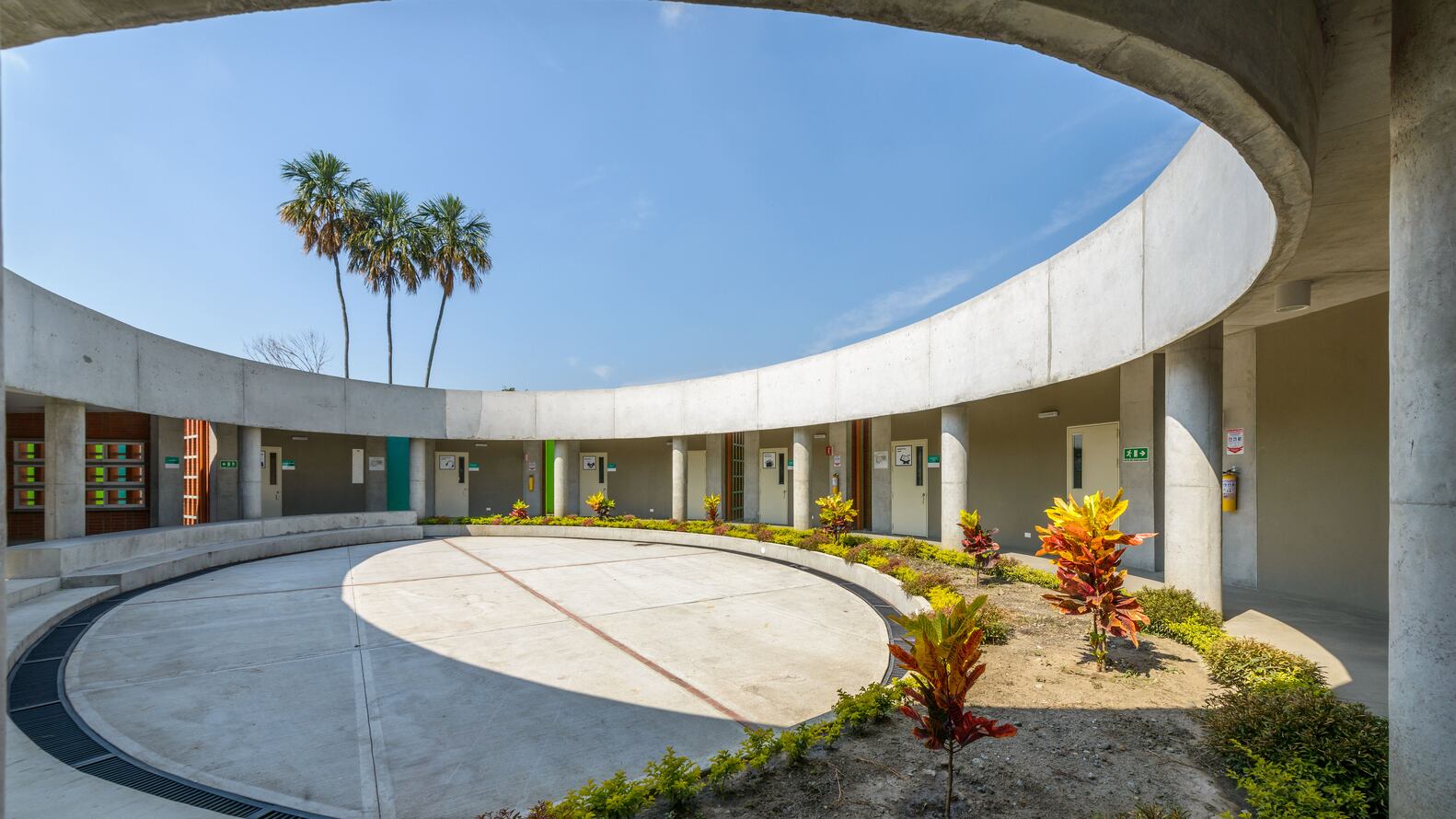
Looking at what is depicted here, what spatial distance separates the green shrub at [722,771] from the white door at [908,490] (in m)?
12.3

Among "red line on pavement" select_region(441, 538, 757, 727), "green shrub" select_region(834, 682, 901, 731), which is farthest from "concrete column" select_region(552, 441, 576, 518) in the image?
"green shrub" select_region(834, 682, 901, 731)

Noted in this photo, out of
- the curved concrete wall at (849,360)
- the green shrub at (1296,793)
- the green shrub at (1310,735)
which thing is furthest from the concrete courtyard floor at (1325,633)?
the curved concrete wall at (849,360)

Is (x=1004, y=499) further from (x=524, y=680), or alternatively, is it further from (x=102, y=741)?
(x=102, y=741)

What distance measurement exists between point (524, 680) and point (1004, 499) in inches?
438

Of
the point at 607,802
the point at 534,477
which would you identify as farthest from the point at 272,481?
the point at 607,802

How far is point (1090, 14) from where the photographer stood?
2.52 meters

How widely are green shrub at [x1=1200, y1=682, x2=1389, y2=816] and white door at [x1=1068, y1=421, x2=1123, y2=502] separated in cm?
746

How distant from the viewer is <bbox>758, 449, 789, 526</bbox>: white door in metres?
20.3

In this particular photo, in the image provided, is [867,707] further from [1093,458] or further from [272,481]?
[272,481]

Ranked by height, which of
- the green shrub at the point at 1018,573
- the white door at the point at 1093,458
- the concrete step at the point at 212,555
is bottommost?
the concrete step at the point at 212,555

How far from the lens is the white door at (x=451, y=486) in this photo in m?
23.3

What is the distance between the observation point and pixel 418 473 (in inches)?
809

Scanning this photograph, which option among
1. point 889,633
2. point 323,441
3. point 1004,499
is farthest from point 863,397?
point 323,441

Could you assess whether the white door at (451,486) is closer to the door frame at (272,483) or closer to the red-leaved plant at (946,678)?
the door frame at (272,483)
